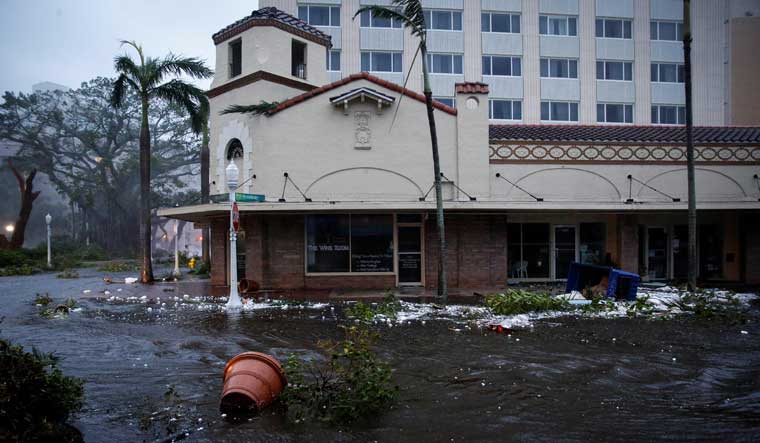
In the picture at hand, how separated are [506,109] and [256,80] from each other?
74.7 ft

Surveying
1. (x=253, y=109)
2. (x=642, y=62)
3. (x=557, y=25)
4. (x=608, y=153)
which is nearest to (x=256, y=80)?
(x=253, y=109)

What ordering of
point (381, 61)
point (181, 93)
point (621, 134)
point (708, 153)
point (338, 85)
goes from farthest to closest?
point (381, 61), point (181, 93), point (621, 134), point (708, 153), point (338, 85)

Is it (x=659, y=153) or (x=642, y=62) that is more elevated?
(x=642, y=62)

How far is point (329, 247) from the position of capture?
17.8m

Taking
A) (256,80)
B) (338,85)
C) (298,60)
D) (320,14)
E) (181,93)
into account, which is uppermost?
(320,14)

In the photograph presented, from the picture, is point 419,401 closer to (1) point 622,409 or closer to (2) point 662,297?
(1) point 622,409

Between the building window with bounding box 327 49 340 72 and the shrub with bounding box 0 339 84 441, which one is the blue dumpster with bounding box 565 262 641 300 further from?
the building window with bounding box 327 49 340 72

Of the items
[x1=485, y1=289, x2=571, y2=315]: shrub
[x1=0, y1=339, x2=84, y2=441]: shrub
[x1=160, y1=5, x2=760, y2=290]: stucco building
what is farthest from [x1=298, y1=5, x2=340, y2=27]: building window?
[x1=0, y1=339, x2=84, y2=441]: shrub

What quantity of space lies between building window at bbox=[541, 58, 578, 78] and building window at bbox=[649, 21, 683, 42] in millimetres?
6256

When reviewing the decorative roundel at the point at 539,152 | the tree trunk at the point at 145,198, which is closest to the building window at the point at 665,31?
the decorative roundel at the point at 539,152

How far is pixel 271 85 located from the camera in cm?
1850

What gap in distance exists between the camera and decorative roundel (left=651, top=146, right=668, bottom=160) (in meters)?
18.9

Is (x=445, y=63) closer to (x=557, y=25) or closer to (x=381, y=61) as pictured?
(x=381, y=61)

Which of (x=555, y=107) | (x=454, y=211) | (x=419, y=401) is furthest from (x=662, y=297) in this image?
(x=555, y=107)
